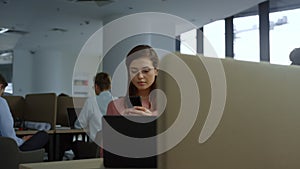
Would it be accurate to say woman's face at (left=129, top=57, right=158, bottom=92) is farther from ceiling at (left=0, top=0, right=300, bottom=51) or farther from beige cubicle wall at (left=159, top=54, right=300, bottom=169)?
ceiling at (left=0, top=0, right=300, bottom=51)

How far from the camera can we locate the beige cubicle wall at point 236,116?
2.79 ft

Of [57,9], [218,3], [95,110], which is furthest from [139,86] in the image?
[57,9]

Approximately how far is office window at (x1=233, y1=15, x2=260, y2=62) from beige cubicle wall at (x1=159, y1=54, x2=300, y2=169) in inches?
229

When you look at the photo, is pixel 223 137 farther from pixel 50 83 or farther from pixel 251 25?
pixel 50 83

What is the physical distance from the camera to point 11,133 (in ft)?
9.89

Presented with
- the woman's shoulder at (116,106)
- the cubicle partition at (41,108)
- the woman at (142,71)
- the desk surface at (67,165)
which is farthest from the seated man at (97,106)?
the desk surface at (67,165)

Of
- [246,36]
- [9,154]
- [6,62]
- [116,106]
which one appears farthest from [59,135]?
[6,62]

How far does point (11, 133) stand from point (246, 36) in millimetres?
5428

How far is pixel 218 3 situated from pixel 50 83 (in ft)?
21.7

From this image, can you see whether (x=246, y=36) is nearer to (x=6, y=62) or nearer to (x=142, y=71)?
(x=142, y=71)

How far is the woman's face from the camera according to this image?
142cm

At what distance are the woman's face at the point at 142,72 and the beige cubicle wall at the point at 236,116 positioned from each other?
50 centimetres

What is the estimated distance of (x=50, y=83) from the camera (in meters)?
11.2

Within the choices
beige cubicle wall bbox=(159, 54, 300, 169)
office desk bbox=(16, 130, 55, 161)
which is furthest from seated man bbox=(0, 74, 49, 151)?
beige cubicle wall bbox=(159, 54, 300, 169)
